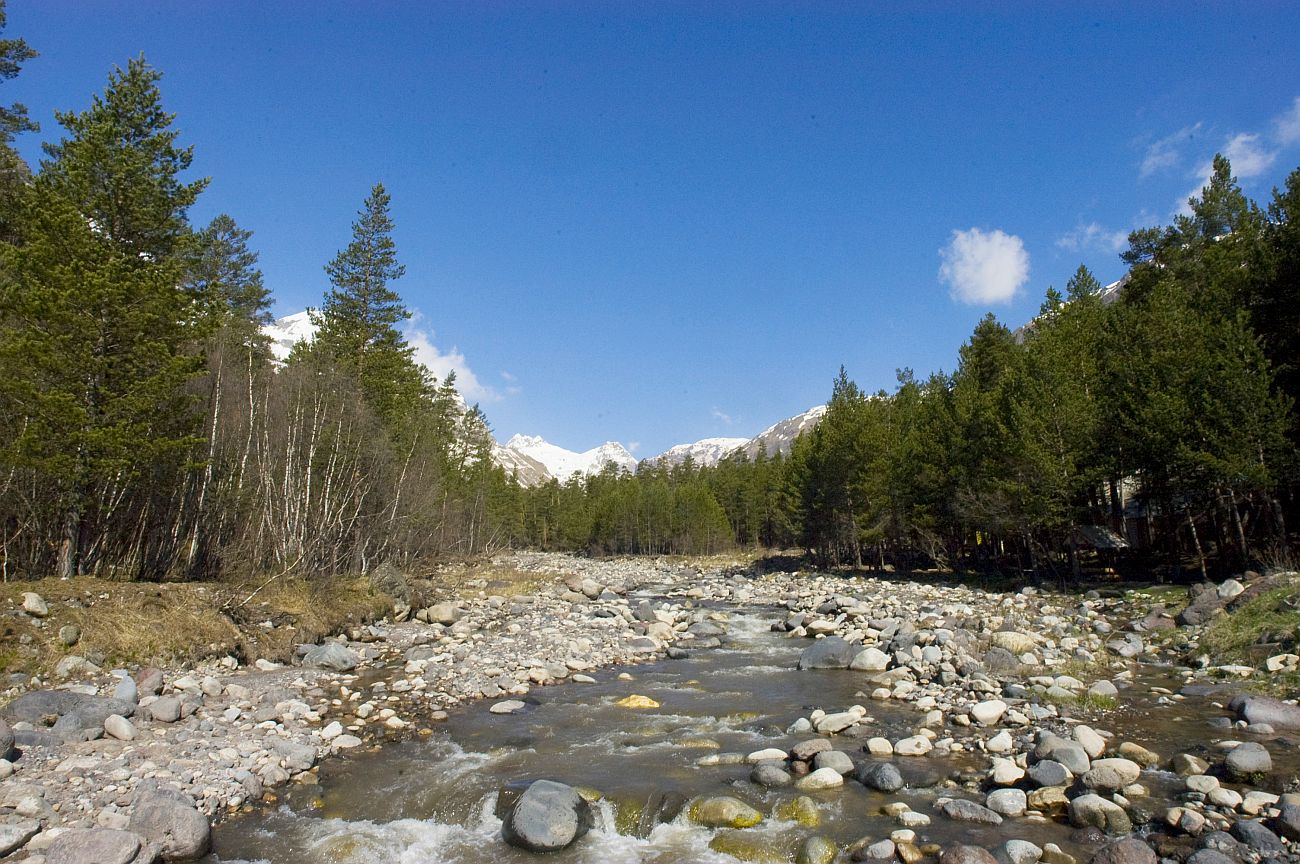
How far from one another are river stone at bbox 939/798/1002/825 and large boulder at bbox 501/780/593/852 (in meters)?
4.28

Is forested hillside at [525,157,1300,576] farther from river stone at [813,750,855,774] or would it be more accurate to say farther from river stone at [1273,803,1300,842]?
river stone at [813,750,855,774]

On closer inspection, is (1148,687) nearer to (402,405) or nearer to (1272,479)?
(1272,479)

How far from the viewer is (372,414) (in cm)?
3169

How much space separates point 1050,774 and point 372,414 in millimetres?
29287

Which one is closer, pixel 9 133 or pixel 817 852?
pixel 817 852

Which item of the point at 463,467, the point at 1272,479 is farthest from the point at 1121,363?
the point at 463,467

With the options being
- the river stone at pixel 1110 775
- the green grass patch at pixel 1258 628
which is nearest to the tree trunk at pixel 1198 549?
the green grass patch at pixel 1258 628

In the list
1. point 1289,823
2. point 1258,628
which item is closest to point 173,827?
point 1289,823

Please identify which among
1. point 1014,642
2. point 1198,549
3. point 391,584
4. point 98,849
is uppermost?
point 1198,549

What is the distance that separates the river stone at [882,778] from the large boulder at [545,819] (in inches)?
147

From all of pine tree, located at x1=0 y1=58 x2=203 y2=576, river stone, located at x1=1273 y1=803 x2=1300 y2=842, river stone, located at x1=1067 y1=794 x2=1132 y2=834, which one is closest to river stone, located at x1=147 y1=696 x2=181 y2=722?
pine tree, located at x1=0 y1=58 x2=203 y2=576

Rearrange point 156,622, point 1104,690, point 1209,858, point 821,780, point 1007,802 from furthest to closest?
point 156,622 → point 1104,690 → point 821,780 → point 1007,802 → point 1209,858

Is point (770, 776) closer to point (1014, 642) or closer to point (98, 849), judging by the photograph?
point (98, 849)

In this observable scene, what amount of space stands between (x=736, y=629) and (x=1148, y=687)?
13.6 metres
